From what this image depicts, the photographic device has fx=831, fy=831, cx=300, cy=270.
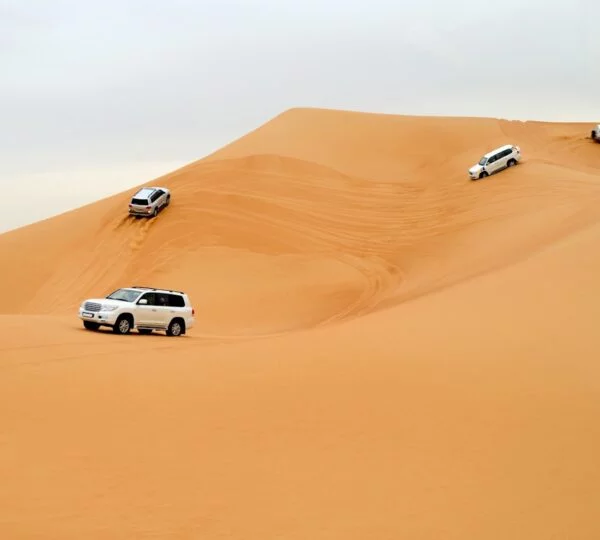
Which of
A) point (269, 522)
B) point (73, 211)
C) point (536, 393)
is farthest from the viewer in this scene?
point (73, 211)

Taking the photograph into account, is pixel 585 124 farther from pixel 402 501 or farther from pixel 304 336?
pixel 402 501

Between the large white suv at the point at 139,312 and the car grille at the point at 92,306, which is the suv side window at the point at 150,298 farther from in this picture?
the car grille at the point at 92,306

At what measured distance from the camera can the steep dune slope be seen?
34.2 m

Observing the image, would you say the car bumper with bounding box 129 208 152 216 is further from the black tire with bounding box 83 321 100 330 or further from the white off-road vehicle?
the black tire with bounding box 83 321 100 330

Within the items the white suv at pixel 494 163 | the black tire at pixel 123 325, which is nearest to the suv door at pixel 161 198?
the white suv at pixel 494 163

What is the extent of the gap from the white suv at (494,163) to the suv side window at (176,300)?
2515cm

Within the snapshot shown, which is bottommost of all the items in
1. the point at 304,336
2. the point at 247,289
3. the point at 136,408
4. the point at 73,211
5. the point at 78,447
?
the point at 78,447

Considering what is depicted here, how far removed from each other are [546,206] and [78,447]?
29.6 metres

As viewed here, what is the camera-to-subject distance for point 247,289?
37031mm

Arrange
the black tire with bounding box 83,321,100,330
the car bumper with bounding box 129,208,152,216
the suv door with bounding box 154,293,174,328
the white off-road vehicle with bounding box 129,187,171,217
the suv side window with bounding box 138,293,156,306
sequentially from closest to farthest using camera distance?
the black tire with bounding box 83,321,100,330 → the suv side window with bounding box 138,293,156,306 → the suv door with bounding box 154,293,174,328 → the white off-road vehicle with bounding box 129,187,171,217 → the car bumper with bounding box 129,208,152,216

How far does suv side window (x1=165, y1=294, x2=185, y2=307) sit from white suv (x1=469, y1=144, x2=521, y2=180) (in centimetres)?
2515

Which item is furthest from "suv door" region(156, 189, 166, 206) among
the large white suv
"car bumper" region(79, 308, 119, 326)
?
"car bumper" region(79, 308, 119, 326)

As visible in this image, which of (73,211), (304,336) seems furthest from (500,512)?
(73,211)

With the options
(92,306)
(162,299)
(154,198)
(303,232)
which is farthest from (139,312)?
(154,198)
